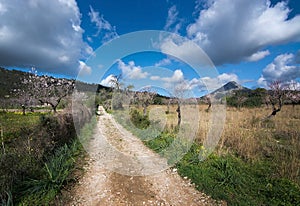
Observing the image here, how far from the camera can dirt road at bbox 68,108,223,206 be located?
3.31 meters

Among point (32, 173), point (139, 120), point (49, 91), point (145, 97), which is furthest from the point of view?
point (49, 91)

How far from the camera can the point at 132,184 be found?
13.0 ft

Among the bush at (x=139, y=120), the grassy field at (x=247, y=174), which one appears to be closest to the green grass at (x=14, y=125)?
the grassy field at (x=247, y=174)

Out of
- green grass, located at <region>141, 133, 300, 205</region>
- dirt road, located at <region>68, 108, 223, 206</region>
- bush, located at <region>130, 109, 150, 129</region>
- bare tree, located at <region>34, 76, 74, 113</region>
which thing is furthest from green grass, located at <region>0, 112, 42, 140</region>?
bush, located at <region>130, 109, 150, 129</region>

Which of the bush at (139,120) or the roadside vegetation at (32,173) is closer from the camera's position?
the roadside vegetation at (32,173)

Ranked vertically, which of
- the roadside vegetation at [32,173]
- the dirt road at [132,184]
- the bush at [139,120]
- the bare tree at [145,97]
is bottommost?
the dirt road at [132,184]

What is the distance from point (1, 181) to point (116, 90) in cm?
2603

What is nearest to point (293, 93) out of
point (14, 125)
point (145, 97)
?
point (145, 97)

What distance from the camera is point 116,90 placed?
2844 cm

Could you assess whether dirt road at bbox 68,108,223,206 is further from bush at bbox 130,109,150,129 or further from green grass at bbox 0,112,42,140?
bush at bbox 130,109,150,129

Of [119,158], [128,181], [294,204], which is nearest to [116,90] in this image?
[119,158]

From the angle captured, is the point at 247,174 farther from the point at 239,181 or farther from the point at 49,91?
the point at 49,91

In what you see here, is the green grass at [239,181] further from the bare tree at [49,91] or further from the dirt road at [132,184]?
the bare tree at [49,91]

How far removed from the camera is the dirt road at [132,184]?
10.9 ft
